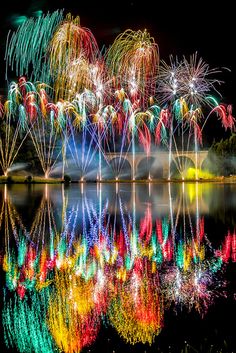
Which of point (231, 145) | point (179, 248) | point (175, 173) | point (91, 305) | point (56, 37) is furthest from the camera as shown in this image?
point (175, 173)

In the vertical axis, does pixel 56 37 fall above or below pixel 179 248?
above

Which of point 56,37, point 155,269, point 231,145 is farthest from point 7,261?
point 231,145

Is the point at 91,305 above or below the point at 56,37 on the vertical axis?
below

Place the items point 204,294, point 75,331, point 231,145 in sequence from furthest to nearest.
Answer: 1. point 231,145
2. point 204,294
3. point 75,331

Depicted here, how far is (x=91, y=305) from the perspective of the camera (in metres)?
7.88

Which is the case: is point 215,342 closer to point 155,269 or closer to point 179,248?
point 155,269

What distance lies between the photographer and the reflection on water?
7047mm

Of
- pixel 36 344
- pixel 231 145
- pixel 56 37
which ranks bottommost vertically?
pixel 36 344

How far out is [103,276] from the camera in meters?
9.62

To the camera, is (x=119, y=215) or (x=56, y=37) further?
(x=56, y=37)

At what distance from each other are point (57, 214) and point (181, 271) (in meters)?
10.5

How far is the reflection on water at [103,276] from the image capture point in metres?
7.05

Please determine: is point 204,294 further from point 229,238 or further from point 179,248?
point 229,238

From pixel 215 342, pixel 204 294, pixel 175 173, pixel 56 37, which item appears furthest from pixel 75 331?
pixel 175 173
